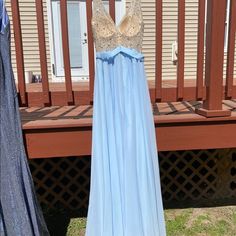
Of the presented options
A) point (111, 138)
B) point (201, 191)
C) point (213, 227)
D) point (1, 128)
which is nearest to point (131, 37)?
point (111, 138)

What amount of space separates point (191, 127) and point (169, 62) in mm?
4764

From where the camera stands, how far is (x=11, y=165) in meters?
2.30

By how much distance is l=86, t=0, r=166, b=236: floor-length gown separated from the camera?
7.12 feet

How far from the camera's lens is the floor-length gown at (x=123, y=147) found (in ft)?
7.12

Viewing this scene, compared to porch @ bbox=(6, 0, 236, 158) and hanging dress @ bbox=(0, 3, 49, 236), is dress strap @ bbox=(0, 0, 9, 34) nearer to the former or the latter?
hanging dress @ bbox=(0, 3, 49, 236)

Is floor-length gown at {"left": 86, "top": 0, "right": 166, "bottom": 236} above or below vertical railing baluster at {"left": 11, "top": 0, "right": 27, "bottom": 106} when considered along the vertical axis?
below

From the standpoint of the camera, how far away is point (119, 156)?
2.21 meters

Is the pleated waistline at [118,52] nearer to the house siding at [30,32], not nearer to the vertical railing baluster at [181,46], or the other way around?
the vertical railing baluster at [181,46]

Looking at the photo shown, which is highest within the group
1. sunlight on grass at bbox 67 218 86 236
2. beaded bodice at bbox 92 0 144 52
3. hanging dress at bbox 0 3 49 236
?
beaded bodice at bbox 92 0 144 52

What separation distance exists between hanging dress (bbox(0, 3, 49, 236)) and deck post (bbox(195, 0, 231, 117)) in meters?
1.55

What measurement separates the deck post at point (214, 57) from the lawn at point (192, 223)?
1.38 m

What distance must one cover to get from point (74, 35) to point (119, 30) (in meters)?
5.53

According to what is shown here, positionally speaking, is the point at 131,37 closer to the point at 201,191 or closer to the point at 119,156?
the point at 119,156

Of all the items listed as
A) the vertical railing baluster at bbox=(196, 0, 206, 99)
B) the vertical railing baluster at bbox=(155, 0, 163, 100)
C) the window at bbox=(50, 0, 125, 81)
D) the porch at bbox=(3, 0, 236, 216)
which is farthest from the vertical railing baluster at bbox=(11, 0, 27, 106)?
the window at bbox=(50, 0, 125, 81)
